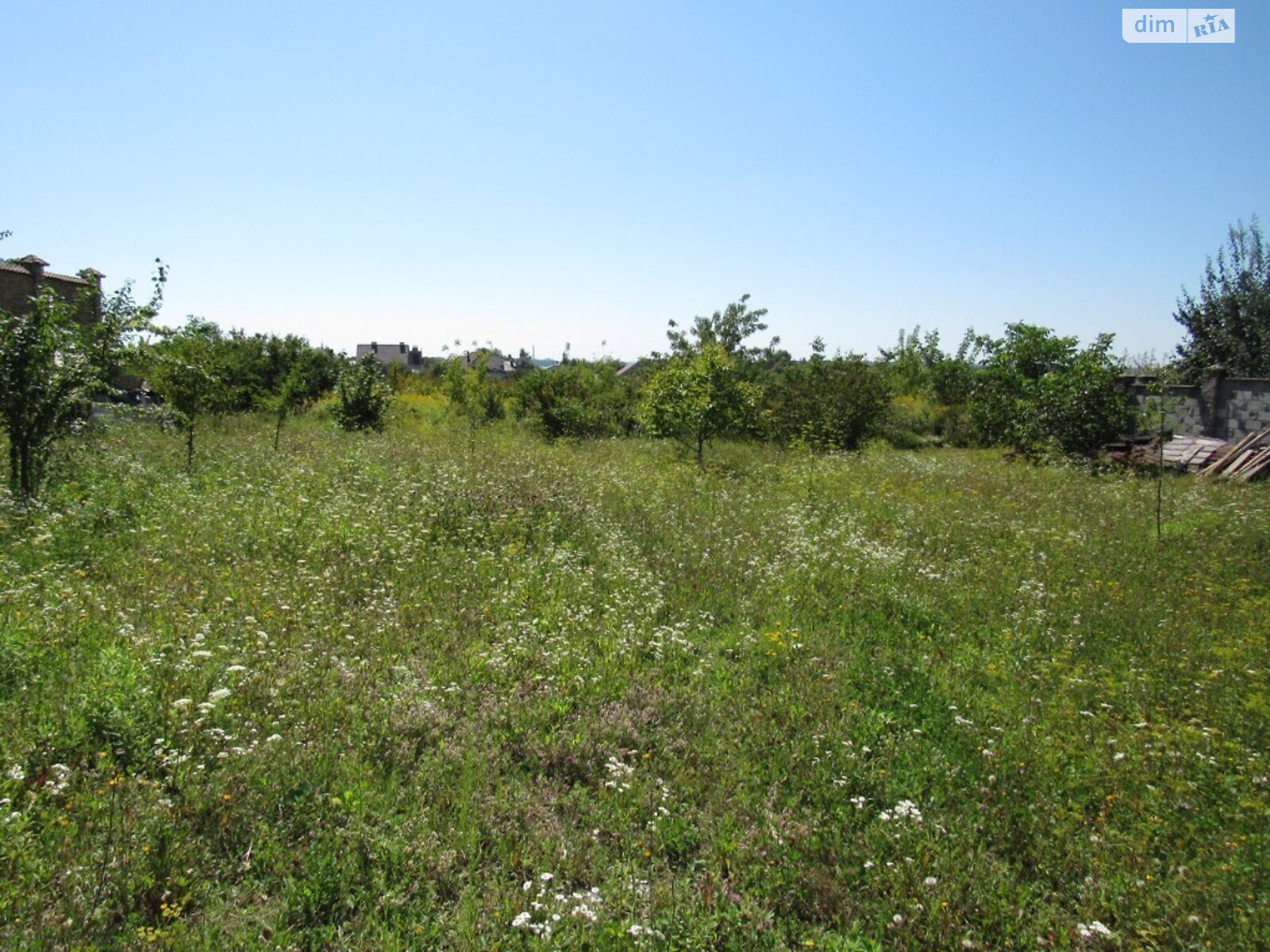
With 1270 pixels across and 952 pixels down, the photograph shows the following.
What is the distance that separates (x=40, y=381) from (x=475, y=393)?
17687 mm

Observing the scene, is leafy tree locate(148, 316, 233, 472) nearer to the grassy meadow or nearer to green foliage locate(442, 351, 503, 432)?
the grassy meadow

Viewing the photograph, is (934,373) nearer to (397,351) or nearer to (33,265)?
(33,265)

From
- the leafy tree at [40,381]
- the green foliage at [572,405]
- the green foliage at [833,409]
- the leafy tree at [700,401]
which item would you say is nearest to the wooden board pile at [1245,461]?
the green foliage at [833,409]

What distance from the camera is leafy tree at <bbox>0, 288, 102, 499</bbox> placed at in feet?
28.4

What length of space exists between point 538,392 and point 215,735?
20.5 meters

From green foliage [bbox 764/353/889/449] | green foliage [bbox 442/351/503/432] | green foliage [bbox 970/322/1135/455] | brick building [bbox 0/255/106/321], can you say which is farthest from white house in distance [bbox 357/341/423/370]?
green foliage [bbox 970/322/1135/455]

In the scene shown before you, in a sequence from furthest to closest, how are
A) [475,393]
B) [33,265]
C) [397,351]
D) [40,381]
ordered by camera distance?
[397,351]
[33,265]
[475,393]
[40,381]

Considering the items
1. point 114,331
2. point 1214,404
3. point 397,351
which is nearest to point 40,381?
point 114,331

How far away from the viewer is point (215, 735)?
4.11 metres

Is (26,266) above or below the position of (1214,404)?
above

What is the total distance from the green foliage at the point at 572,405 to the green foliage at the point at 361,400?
497 centimetres

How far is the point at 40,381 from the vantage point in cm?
884

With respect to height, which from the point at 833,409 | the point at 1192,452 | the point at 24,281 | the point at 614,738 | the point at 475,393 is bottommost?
the point at 614,738

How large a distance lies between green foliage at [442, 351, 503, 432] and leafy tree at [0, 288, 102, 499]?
1448 centimetres
